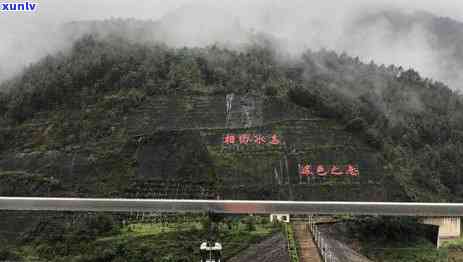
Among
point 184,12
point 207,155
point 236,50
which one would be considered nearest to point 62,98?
point 207,155

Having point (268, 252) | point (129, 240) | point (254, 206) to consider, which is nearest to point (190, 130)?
point (129, 240)

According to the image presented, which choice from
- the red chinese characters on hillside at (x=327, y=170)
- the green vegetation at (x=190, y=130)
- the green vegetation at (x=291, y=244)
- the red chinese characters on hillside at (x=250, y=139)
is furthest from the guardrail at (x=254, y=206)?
the red chinese characters on hillside at (x=250, y=139)

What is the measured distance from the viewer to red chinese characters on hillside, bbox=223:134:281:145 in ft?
85.5

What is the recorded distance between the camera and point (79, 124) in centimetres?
2759

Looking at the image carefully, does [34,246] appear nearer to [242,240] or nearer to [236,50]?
[242,240]

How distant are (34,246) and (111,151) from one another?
12.1m

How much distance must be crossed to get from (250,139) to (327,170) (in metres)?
4.28

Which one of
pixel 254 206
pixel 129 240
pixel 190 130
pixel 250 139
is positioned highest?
pixel 190 130

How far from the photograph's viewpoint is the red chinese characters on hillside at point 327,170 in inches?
954

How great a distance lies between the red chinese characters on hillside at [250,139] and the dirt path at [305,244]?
13952mm

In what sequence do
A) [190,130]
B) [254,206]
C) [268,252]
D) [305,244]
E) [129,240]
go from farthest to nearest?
[190,130] < [129,240] < [268,252] < [305,244] < [254,206]

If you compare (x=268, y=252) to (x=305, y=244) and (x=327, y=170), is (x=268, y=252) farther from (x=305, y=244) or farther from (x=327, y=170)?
(x=327, y=170)

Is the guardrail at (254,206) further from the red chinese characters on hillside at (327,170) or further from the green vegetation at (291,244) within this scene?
the red chinese characters on hillside at (327,170)

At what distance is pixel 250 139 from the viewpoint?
26281 millimetres
